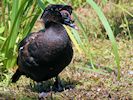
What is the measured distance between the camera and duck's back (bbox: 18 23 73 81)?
383 centimetres

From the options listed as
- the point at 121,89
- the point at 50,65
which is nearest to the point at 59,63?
the point at 50,65

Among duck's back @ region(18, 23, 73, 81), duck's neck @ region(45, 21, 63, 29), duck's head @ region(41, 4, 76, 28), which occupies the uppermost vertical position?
duck's head @ region(41, 4, 76, 28)

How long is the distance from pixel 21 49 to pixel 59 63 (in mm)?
444

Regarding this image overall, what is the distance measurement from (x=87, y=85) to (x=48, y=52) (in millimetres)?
674

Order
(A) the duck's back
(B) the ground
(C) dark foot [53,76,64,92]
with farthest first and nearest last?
(C) dark foot [53,76,64,92] → (B) the ground → (A) the duck's back

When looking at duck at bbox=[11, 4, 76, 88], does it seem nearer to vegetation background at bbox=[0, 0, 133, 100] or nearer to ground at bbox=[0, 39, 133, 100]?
vegetation background at bbox=[0, 0, 133, 100]

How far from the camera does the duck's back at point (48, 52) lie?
3828mm

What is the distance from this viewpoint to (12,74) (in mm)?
4602

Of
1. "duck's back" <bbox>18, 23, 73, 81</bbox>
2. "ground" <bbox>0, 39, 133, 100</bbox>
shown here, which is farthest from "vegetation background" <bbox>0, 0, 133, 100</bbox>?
"duck's back" <bbox>18, 23, 73, 81</bbox>

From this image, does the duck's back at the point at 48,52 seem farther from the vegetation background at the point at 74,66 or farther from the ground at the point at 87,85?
the ground at the point at 87,85

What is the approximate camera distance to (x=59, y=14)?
391cm

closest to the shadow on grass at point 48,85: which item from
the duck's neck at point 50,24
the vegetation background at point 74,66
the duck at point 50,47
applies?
the vegetation background at point 74,66

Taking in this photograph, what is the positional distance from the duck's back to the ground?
0.73 ft

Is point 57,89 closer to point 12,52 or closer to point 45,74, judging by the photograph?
point 45,74
